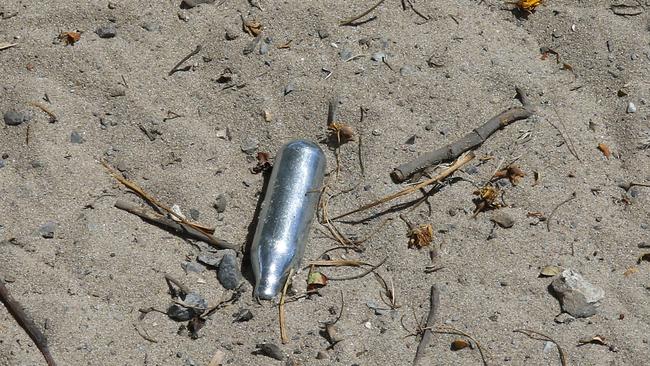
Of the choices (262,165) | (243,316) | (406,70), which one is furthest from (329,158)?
(243,316)

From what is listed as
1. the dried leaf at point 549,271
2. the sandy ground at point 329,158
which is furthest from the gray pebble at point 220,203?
the dried leaf at point 549,271

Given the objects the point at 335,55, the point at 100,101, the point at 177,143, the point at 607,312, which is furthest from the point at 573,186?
the point at 100,101

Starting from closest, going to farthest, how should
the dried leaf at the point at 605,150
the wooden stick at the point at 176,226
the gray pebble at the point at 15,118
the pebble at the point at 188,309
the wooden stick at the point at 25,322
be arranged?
the wooden stick at the point at 25,322
the pebble at the point at 188,309
the wooden stick at the point at 176,226
the gray pebble at the point at 15,118
the dried leaf at the point at 605,150

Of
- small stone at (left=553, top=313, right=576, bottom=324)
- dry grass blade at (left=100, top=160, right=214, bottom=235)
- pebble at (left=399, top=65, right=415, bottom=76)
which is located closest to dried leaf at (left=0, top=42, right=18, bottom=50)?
dry grass blade at (left=100, top=160, right=214, bottom=235)

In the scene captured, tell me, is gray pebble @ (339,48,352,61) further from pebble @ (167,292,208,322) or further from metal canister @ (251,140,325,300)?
pebble @ (167,292,208,322)

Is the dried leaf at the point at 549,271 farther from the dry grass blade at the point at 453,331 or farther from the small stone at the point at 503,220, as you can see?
the dry grass blade at the point at 453,331

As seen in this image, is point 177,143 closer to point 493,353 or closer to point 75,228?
point 75,228
